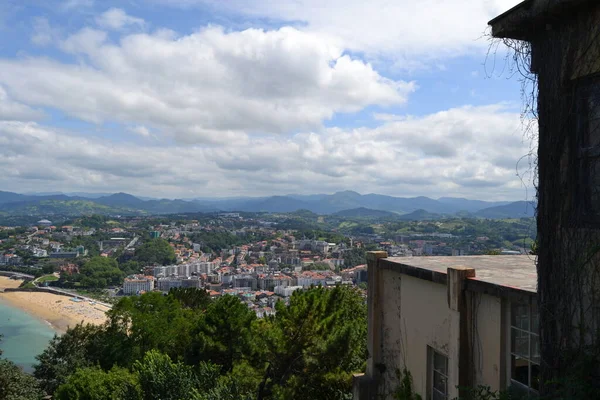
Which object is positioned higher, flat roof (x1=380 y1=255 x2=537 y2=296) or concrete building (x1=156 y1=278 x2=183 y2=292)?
flat roof (x1=380 y1=255 x2=537 y2=296)

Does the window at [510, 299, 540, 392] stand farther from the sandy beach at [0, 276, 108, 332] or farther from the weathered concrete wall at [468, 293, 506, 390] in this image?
the sandy beach at [0, 276, 108, 332]

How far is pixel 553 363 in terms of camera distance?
147 inches

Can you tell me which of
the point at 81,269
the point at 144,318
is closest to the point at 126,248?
the point at 81,269

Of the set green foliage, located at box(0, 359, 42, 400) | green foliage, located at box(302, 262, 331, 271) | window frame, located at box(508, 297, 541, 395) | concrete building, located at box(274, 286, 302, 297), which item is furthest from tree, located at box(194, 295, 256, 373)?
green foliage, located at box(302, 262, 331, 271)

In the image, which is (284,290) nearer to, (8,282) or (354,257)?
(354,257)

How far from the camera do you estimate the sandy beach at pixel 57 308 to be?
180 feet

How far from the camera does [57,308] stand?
62156mm

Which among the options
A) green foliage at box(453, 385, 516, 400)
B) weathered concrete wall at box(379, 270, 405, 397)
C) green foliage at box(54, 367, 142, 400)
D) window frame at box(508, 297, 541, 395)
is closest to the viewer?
green foliage at box(453, 385, 516, 400)

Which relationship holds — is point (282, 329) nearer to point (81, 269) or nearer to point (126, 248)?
point (81, 269)

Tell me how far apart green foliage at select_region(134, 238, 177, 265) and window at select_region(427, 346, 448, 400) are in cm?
11970

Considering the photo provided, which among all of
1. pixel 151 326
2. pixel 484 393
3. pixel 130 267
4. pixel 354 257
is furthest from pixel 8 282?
pixel 484 393

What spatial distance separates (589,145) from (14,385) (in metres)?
19.4

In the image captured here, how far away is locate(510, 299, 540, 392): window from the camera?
4262mm

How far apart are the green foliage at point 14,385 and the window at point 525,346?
17486mm
